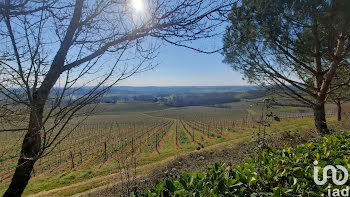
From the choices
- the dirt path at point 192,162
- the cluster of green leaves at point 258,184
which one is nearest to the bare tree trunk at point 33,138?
the cluster of green leaves at point 258,184

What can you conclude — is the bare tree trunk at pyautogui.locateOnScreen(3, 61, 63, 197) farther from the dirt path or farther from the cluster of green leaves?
the dirt path

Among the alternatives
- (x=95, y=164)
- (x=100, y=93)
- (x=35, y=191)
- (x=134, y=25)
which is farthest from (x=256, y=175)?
(x=95, y=164)

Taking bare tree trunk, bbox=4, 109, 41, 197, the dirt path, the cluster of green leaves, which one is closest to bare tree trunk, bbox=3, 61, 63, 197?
bare tree trunk, bbox=4, 109, 41, 197

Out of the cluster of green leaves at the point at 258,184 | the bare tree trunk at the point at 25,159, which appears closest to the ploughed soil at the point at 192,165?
the cluster of green leaves at the point at 258,184

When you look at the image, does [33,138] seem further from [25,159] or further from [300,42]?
[300,42]

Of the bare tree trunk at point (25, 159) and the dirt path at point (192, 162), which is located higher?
the bare tree trunk at point (25, 159)

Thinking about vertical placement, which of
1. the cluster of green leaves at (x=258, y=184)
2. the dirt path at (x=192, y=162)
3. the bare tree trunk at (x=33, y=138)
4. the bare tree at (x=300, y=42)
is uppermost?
the bare tree at (x=300, y=42)

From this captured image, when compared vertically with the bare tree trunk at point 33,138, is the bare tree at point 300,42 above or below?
above

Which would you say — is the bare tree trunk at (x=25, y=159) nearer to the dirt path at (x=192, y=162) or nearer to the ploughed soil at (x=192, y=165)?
the ploughed soil at (x=192, y=165)

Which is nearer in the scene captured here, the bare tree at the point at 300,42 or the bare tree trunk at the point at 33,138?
the bare tree trunk at the point at 33,138

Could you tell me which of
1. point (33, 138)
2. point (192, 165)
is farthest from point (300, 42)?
point (33, 138)

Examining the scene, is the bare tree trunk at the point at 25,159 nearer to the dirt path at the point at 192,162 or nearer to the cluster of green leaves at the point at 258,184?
the cluster of green leaves at the point at 258,184

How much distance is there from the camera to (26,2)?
137 cm

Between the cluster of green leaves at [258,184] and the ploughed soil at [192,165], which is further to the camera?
the ploughed soil at [192,165]
